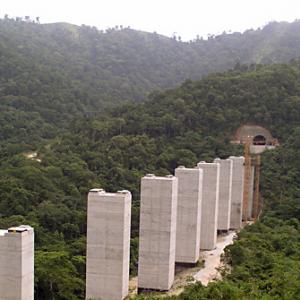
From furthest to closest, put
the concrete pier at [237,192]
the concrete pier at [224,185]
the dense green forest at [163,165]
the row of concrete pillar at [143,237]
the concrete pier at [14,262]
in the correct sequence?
the concrete pier at [237,192] < the concrete pier at [224,185] < the dense green forest at [163,165] < the row of concrete pillar at [143,237] < the concrete pier at [14,262]

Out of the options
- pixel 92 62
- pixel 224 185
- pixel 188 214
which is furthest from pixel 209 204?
pixel 92 62

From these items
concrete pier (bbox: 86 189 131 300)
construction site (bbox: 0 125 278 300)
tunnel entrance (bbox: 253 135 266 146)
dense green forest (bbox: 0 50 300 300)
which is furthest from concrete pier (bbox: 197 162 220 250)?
tunnel entrance (bbox: 253 135 266 146)

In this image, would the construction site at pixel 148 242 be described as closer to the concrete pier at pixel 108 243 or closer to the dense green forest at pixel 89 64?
the concrete pier at pixel 108 243

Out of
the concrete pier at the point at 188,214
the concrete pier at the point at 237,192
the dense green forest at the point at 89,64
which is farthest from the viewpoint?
the dense green forest at the point at 89,64

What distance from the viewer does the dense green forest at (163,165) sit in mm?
23547

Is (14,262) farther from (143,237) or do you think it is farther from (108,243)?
(143,237)

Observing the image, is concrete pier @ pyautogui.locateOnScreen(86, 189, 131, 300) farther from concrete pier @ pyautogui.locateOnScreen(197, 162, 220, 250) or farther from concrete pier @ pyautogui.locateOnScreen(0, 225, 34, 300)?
concrete pier @ pyautogui.locateOnScreen(197, 162, 220, 250)

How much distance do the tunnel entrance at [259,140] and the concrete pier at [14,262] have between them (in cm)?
3069

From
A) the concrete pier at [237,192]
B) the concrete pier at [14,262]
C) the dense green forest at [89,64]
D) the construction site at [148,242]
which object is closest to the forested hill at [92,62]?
the dense green forest at [89,64]

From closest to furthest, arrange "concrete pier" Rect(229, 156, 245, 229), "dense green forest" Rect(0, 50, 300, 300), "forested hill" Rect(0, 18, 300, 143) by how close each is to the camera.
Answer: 1. "dense green forest" Rect(0, 50, 300, 300)
2. "concrete pier" Rect(229, 156, 245, 229)
3. "forested hill" Rect(0, 18, 300, 143)

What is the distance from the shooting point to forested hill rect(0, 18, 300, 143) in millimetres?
57938

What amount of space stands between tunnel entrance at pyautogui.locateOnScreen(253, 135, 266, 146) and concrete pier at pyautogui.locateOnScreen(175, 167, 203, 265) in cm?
1971

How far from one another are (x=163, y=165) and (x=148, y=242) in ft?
56.3

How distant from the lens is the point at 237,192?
37.6 m
